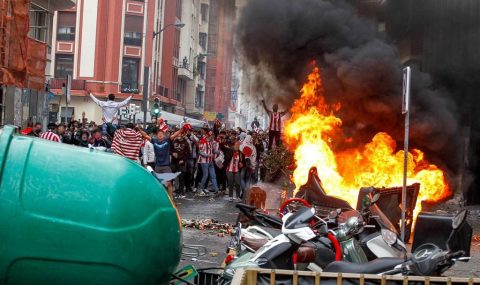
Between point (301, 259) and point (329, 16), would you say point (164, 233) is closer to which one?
point (301, 259)

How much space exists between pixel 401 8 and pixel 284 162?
6.32 m

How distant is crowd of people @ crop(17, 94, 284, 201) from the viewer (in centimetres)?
1436

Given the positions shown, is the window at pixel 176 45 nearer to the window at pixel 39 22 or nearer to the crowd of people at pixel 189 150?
the window at pixel 39 22

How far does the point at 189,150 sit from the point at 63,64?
32.8m

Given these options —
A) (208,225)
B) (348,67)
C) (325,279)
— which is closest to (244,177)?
(348,67)

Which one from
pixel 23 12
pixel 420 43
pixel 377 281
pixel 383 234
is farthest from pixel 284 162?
pixel 377 281

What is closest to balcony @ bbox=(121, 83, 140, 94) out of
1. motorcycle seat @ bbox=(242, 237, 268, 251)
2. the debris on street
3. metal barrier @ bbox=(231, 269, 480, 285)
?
the debris on street

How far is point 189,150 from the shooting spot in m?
17.4

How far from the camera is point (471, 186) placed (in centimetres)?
1612

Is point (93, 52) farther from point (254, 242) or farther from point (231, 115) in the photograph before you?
point (254, 242)

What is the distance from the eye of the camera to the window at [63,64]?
1866 inches

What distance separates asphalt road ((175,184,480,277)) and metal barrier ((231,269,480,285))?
2.40 meters

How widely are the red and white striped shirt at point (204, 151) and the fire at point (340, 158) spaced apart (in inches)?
113

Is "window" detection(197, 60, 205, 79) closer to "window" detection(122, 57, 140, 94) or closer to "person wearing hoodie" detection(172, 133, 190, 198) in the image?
"window" detection(122, 57, 140, 94)
